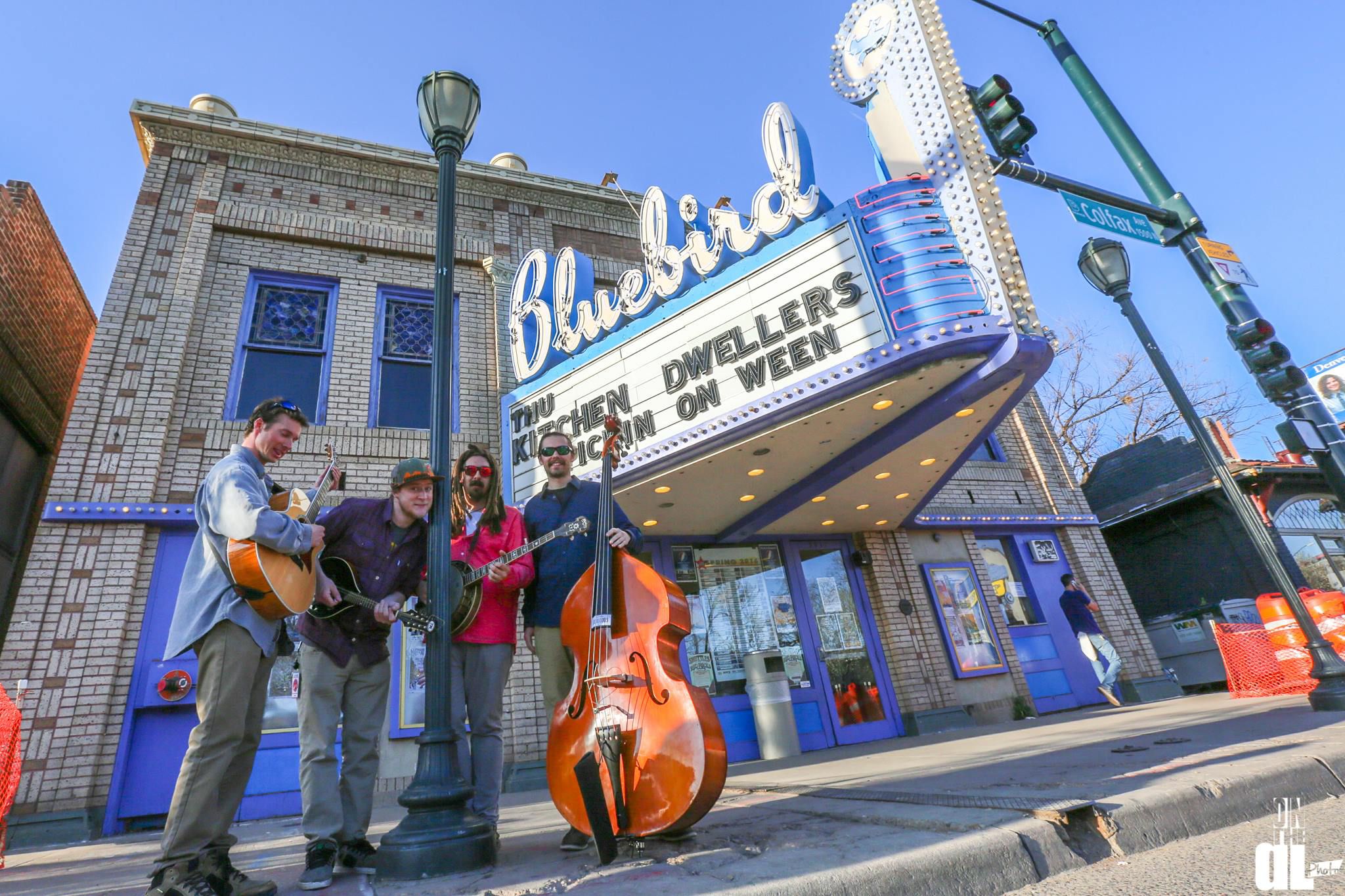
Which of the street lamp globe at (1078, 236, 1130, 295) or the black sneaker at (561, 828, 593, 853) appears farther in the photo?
the street lamp globe at (1078, 236, 1130, 295)

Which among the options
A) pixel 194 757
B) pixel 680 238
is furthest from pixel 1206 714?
pixel 194 757

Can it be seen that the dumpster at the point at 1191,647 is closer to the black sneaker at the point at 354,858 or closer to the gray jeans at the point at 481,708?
the gray jeans at the point at 481,708

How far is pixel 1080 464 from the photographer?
20.4 meters

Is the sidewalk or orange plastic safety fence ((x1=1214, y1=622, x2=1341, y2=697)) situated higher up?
orange plastic safety fence ((x1=1214, y1=622, x2=1341, y2=697))

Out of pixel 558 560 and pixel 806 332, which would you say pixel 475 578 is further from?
pixel 806 332

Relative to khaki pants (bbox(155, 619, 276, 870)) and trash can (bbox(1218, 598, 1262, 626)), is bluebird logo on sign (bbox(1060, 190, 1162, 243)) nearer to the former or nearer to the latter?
trash can (bbox(1218, 598, 1262, 626))

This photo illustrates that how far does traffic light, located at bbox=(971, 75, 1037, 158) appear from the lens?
19.8 feet

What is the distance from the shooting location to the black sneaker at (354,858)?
Answer: 105 inches

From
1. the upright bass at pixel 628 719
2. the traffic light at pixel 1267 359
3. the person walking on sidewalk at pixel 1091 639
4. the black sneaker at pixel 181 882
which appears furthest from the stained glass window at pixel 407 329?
the person walking on sidewalk at pixel 1091 639

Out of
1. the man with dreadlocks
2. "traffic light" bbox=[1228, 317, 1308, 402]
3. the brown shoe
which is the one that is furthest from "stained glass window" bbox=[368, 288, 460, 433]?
the brown shoe

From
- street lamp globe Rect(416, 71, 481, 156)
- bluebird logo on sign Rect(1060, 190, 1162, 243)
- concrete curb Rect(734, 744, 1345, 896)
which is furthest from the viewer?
bluebird logo on sign Rect(1060, 190, 1162, 243)

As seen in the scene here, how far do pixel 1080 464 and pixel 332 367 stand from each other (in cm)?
2050

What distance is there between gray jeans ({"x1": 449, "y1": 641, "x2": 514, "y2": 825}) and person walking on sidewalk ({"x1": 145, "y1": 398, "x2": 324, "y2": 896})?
0.81 m

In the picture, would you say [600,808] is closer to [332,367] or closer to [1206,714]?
[1206,714]
